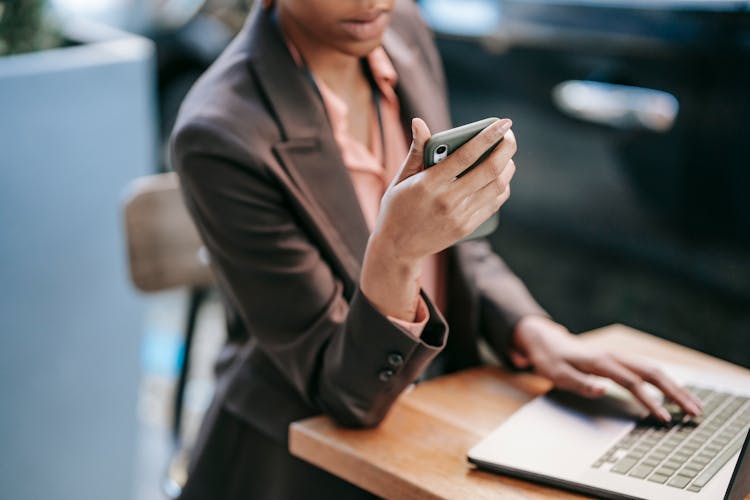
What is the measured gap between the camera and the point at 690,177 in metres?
3.27

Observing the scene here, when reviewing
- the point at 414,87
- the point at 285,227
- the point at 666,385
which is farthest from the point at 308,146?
the point at 666,385

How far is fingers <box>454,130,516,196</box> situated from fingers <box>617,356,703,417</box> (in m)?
0.44

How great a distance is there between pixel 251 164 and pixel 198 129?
8cm

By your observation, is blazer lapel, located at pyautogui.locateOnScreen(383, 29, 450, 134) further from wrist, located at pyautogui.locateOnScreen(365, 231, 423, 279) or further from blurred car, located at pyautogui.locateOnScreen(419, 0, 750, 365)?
blurred car, located at pyautogui.locateOnScreen(419, 0, 750, 365)

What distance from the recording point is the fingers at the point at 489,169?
Answer: 0.96m

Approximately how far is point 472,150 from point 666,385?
491 mm

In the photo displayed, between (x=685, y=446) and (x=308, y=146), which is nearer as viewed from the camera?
(x=685, y=446)

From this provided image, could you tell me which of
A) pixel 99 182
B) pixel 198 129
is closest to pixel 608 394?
pixel 198 129

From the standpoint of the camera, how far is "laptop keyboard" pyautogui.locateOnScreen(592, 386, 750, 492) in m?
1.05

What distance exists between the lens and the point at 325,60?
132 centimetres

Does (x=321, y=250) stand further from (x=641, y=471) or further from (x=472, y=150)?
(x=641, y=471)

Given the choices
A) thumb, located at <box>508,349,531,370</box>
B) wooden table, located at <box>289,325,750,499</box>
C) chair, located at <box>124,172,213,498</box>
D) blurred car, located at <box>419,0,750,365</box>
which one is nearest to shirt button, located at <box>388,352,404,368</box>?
wooden table, located at <box>289,325,750,499</box>

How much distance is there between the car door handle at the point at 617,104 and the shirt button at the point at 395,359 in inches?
94.5

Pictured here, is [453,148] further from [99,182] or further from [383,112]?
[99,182]
